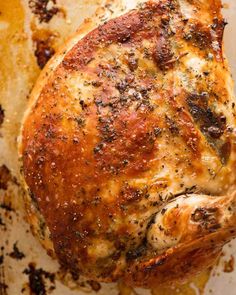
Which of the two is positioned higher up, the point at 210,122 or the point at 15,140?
the point at 210,122

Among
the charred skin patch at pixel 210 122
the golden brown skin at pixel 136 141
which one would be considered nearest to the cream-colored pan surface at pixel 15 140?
the golden brown skin at pixel 136 141

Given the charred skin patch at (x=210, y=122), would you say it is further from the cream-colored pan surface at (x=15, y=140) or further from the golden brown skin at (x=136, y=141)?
the cream-colored pan surface at (x=15, y=140)

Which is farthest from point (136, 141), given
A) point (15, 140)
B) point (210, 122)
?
point (15, 140)

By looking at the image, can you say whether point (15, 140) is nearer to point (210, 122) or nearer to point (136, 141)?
point (136, 141)

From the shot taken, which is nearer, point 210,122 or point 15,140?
point 210,122

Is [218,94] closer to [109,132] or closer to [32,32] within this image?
[109,132]

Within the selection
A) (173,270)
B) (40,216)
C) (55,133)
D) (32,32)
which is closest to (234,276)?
(173,270)

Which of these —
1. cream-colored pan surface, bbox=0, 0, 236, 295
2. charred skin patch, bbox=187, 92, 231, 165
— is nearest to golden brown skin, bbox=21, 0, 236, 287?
charred skin patch, bbox=187, 92, 231, 165
